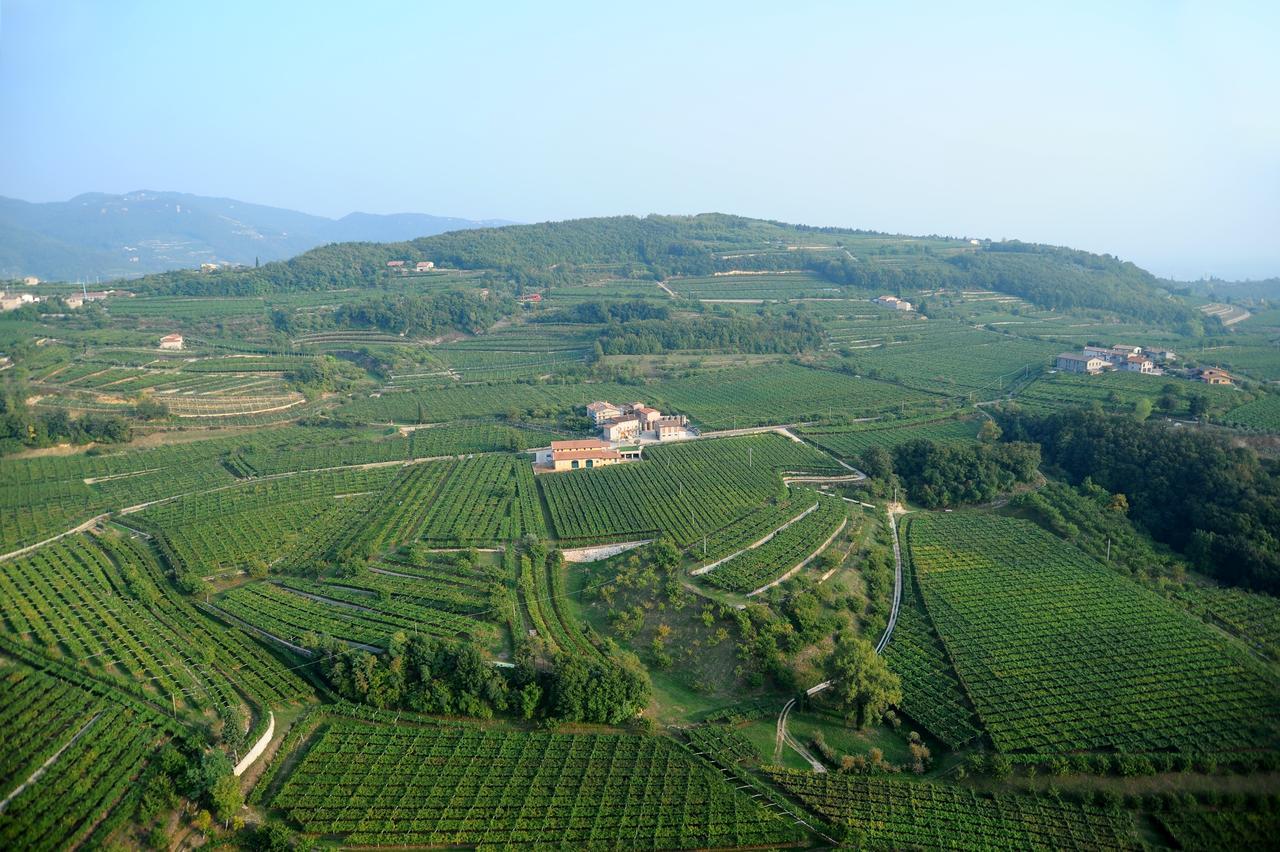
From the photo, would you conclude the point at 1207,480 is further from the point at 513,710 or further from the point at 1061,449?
the point at 513,710

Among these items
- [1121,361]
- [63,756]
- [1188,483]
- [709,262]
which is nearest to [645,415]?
[1188,483]

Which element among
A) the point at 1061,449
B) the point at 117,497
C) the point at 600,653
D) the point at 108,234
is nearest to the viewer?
the point at 600,653

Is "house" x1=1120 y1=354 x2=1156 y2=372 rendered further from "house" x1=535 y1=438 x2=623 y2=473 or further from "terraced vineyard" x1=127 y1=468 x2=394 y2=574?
"terraced vineyard" x1=127 y1=468 x2=394 y2=574

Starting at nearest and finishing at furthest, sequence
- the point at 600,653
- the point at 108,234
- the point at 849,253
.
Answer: the point at 600,653, the point at 849,253, the point at 108,234

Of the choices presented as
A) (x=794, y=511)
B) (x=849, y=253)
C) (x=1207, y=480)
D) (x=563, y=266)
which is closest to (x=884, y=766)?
(x=794, y=511)

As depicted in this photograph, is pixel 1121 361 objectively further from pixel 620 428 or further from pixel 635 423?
pixel 620 428

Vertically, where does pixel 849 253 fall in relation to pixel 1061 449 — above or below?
above
